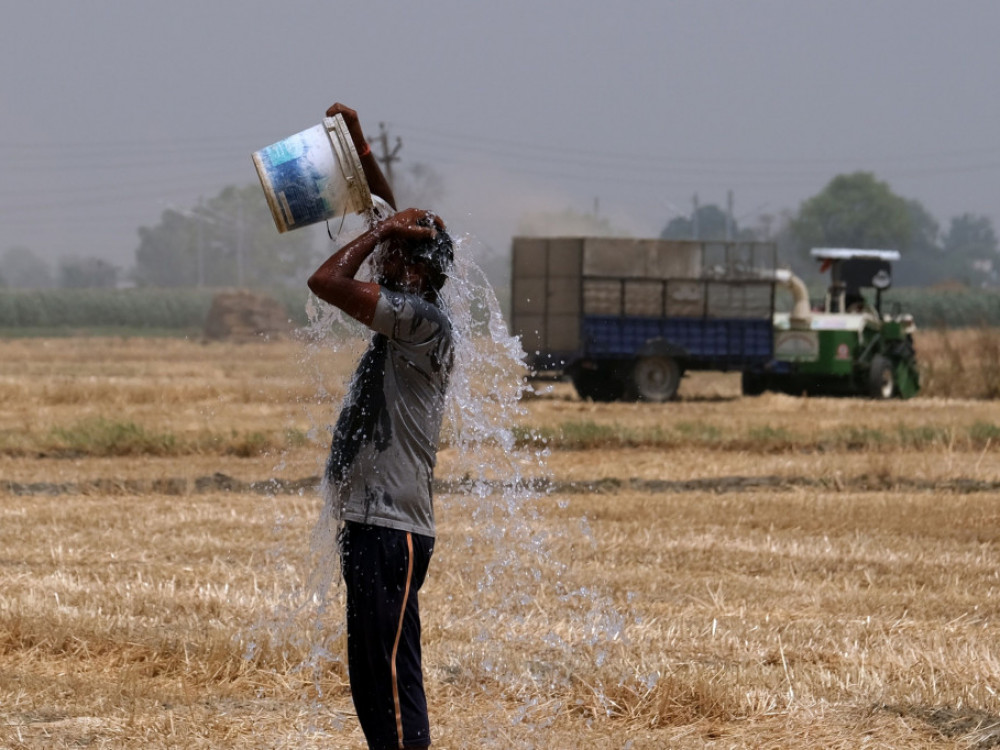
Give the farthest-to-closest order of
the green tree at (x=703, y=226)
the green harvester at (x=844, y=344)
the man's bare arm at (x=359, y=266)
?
1. the green tree at (x=703, y=226)
2. the green harvester at (x=844, y=344)
3. the man's bare arm at (x=359, y=266)

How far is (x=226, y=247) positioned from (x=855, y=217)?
57.9 meters

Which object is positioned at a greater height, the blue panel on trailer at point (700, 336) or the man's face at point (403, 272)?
the man's face at point (403, 272)

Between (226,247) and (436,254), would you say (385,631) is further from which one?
(226,247)

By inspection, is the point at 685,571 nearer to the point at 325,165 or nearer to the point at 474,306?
the point at 474,306

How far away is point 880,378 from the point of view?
23.1 meters

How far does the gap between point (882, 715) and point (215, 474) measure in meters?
8.00

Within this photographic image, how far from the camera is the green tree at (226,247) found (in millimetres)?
97938

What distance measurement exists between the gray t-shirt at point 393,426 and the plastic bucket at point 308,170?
455mm

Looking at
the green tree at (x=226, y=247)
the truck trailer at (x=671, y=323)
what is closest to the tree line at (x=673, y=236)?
the green tree at (x=226, y=247)

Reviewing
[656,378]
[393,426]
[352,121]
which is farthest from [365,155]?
[656,378]

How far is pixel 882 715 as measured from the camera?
539 centimetres

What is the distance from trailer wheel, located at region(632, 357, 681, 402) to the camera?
74.6 ft

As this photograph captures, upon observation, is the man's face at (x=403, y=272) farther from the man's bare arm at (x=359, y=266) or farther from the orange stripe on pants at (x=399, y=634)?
the orange stripe on pants at (x=399, y=634)

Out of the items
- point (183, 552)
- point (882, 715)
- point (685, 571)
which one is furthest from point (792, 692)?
point (183, 552)
